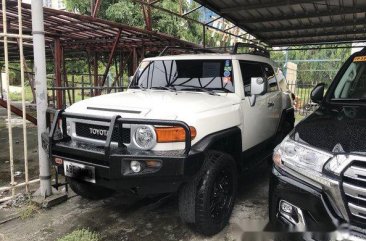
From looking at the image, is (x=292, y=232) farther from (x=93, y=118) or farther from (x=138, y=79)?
(x=138, y=79)

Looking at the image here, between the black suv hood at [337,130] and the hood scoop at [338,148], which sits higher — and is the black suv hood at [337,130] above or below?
above

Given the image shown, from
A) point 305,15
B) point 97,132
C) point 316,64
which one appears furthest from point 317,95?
point 316,64

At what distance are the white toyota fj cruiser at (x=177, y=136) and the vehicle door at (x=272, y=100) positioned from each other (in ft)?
1.20

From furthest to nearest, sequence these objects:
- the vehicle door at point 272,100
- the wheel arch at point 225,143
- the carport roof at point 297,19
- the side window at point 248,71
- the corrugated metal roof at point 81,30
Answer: the carport roof at point 297,19, the corrugated metal roof at point 81,30, the vehicle door at point 272,100, the side window at point 248,71, the wheel arch at point 225,143

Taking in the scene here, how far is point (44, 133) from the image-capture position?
13.0 ft

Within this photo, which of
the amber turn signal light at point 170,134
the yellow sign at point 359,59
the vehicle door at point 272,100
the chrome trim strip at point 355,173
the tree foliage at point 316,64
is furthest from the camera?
the tree foliage at point 316,64

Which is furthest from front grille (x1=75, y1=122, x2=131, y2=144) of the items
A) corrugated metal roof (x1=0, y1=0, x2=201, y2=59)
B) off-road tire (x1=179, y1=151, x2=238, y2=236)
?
corrugated metal roof (x1=0, y1=0, x2=201, y2=59)

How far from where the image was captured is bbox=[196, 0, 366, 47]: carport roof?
7043 mm

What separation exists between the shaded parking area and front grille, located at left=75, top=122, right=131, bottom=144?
3.28 feet

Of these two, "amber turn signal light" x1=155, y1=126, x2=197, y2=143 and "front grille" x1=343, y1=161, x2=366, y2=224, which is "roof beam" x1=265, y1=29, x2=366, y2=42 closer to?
"amber turn signal light" x1=155, y1=126, x2=197, y2=143

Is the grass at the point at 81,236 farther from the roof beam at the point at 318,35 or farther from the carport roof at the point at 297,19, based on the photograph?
the roof beam at the point at 318,35

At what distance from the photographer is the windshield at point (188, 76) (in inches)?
168

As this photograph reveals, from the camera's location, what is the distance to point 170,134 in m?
3.08

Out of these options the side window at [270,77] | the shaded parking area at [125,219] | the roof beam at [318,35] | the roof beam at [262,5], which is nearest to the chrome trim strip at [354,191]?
the shaded parking area at [125,219]
